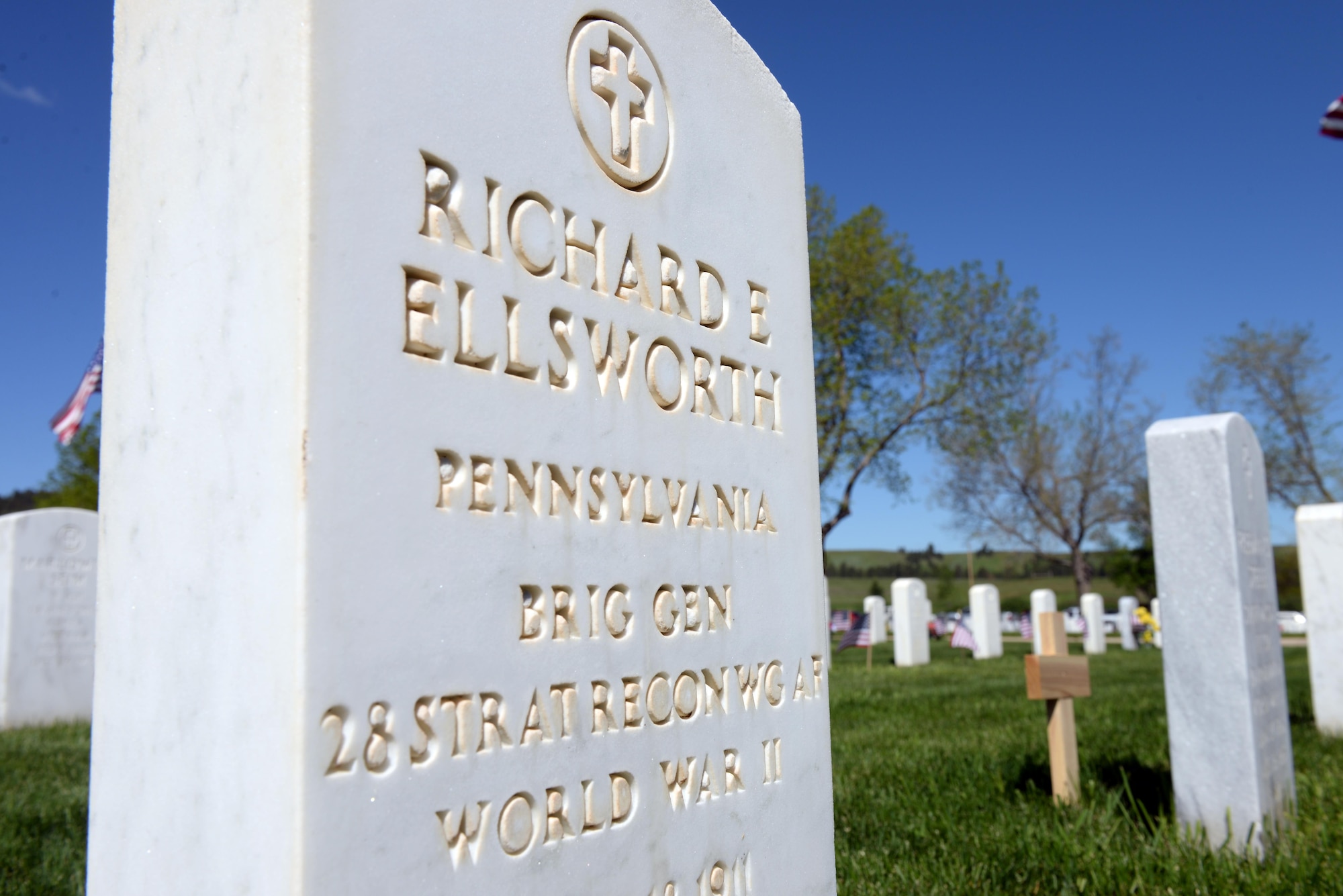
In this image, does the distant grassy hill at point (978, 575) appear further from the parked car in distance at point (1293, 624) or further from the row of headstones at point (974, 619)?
the row of headstones at point (974, 619)

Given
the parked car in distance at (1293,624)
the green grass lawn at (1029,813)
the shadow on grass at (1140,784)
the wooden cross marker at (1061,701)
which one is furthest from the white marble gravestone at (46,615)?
the parked car in distance at (1293,624)

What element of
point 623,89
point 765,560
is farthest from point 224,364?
point 765,560

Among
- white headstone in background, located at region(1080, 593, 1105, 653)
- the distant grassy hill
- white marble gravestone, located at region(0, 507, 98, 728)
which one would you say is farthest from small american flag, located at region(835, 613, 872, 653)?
the distant grassy hill

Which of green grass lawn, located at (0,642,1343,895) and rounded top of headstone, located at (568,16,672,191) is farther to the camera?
green grass lawn, located at (0,642,1343,895)

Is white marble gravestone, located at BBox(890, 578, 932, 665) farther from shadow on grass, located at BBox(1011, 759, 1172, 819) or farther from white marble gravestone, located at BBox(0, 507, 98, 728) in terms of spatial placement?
white marble gravestone, located at BBox(0, 507, 98, 728)

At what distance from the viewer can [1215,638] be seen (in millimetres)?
3916

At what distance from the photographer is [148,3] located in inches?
63.6

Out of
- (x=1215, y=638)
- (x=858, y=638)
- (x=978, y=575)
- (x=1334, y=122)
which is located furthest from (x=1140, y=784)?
(x=978, y=575)

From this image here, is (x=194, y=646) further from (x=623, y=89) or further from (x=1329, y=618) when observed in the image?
(x=1329, y=618)

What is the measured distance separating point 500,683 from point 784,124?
163cm

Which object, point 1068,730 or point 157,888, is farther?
point 1068,730

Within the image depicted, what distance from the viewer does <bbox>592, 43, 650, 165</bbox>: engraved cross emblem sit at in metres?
1.96

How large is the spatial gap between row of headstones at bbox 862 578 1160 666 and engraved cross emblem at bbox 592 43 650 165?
1206cm

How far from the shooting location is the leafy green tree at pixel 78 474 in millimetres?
27578
